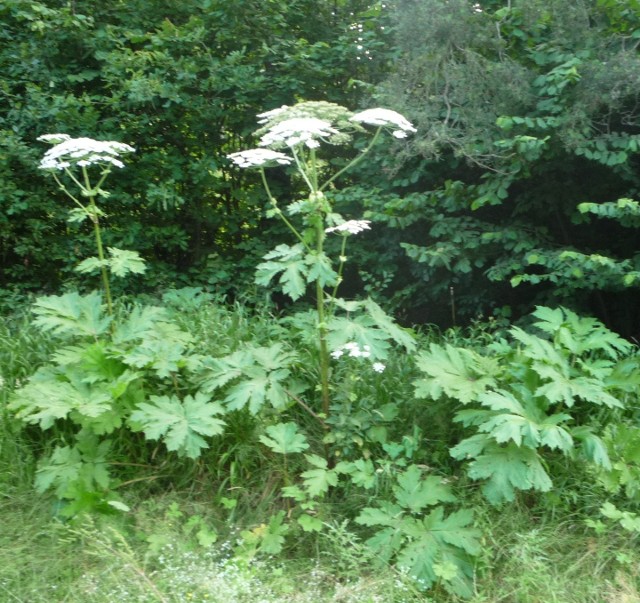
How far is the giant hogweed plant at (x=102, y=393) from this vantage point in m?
3.92

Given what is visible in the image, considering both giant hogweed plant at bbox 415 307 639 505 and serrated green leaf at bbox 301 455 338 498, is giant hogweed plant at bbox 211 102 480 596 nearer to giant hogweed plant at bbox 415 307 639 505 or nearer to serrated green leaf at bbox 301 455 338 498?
serrated green leaf at bbox 301 455 338 498

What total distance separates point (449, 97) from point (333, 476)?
9.91ft

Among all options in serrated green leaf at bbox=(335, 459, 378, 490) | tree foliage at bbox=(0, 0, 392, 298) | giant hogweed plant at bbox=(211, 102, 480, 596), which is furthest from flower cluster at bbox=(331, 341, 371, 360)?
tree foliage at bbox=(0, 0, 392, 298)

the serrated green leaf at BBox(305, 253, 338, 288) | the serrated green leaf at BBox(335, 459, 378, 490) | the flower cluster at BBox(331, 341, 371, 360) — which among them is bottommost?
the serrated green leaf at BBox(335, 459, 378, 490)

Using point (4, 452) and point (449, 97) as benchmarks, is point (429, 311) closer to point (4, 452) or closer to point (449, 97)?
point (449, 97)

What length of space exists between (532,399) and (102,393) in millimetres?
2397

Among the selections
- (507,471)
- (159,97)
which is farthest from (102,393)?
(159,97)

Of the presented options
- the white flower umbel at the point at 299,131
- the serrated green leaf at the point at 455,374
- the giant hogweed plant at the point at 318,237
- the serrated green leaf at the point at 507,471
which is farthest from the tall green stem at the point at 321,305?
the serrated green leaf at the point at 507,471

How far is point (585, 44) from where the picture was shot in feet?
16.4

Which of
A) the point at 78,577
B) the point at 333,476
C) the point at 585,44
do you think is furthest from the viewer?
the point at 585,44

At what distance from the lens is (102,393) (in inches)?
161

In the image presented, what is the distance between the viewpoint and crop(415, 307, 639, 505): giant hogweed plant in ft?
12.1

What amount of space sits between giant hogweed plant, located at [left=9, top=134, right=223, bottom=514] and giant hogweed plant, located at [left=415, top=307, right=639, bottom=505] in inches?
53.5

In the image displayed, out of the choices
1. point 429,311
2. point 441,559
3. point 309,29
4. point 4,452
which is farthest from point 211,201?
point 441,559
